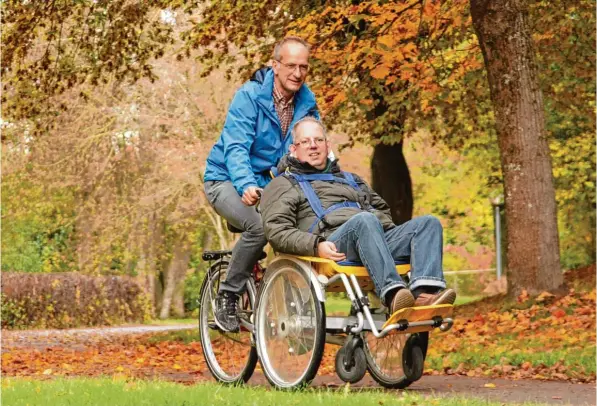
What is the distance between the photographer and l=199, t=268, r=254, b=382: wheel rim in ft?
23.9

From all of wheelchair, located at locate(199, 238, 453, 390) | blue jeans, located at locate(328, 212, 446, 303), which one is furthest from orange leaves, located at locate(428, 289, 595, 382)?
blue jeans, located at locate(328, 212, 446, 303)

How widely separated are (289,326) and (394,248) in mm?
887

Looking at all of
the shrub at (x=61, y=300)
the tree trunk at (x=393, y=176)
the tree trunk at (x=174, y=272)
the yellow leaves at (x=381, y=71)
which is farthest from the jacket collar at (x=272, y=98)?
the tree trunk at (x=174, y=272)

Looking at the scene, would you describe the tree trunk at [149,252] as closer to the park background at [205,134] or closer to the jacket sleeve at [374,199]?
the park background at [205,134]

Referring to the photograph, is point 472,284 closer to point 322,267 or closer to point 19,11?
point 19,11

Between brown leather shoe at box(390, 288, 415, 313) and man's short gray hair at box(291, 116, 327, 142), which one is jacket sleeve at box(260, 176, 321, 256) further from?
brown leather shoe at box(390, 288, 415, 313)

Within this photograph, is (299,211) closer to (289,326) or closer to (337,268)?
(337,268)

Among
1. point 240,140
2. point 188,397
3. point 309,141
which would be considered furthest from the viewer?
point 240,140

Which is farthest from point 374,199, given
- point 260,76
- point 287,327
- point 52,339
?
point 52,339

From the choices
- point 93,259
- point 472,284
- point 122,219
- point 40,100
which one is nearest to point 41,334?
point 40,100

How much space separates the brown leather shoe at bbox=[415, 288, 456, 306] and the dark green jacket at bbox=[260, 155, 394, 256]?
2.12 feet

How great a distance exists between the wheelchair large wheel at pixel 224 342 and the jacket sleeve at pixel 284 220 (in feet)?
2.69

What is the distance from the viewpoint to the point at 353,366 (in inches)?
248

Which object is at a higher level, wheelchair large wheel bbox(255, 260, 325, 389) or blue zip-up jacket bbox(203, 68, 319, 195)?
blue zip-up jacket bbox(203, 68, 319, 195)
